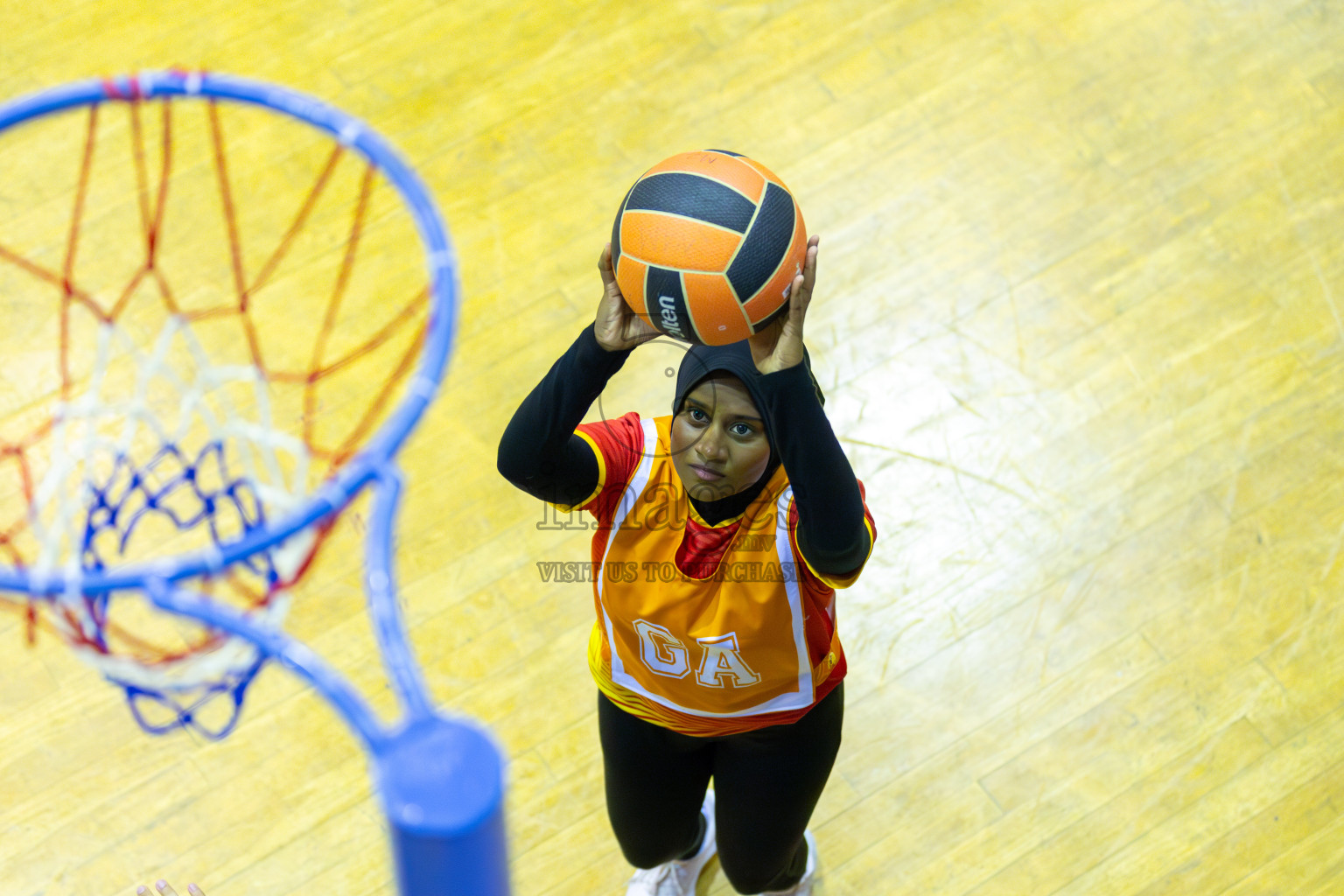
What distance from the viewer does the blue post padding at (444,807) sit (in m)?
1.19

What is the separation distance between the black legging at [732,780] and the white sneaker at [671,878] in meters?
0.27

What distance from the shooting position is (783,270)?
6.56 feet

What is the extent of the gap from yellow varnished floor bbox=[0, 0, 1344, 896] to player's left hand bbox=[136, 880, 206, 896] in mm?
47

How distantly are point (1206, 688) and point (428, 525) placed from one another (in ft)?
7.03

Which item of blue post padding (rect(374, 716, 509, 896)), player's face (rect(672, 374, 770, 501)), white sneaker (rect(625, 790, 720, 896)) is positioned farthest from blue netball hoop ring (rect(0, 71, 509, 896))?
white sneaker (rect(625, 790, 720, 896))

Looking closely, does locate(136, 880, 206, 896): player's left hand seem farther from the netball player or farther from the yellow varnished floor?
the netball player

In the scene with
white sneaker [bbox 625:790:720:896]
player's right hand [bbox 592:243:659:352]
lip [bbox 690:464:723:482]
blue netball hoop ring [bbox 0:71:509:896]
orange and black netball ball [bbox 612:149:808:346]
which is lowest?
white sneaker [bbox 625:790:720:896]

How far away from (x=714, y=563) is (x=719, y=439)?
0.25 meters

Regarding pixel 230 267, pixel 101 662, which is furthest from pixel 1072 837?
pixel 230 267

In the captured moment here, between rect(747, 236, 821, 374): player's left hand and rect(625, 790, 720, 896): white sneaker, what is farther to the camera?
rect(625, 790, 720, 896): white sneaker

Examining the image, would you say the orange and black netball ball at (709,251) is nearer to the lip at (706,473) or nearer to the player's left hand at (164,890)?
the lip at (706,473)

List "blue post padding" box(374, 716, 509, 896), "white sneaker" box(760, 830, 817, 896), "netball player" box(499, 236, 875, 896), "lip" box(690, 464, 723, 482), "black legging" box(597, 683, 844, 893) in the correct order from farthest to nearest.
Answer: "white sneaker" box(760, 830, 817, 896), "black legging" box(597, 683, 844, 893), "lip" box(690, 464, 723, 482), "netball player" box(499, 236, 875, 896), "blue post padding" box(374, 716, 509, 896)

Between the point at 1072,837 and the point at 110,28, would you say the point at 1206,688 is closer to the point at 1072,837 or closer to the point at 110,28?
the point at 1072,837

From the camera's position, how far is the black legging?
2.44 m
